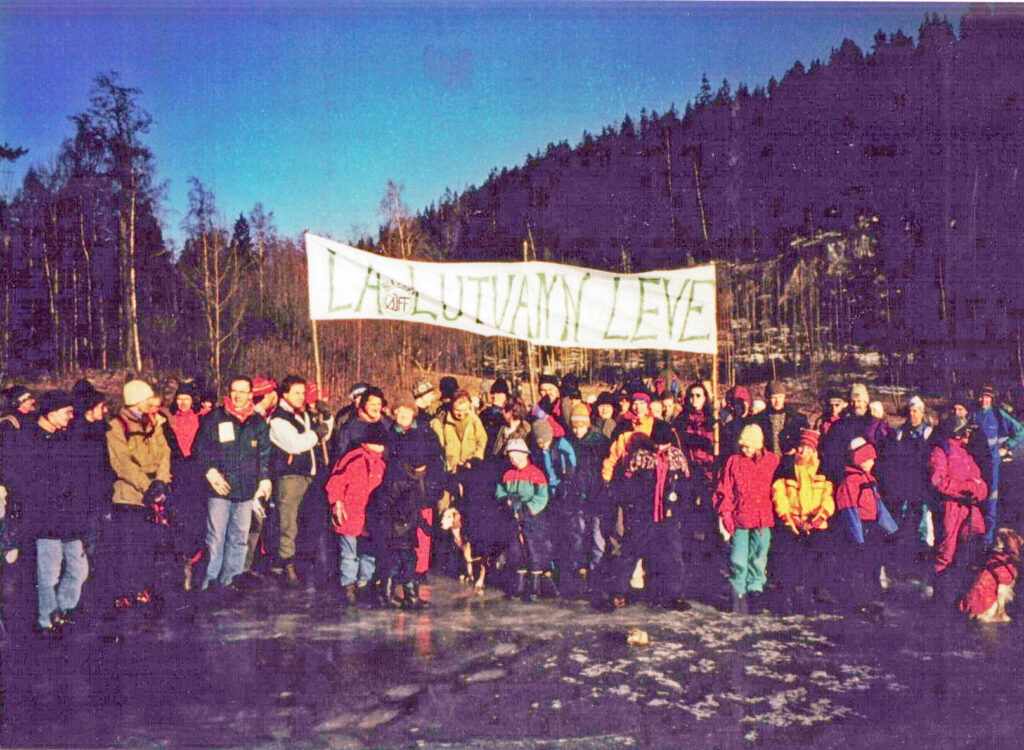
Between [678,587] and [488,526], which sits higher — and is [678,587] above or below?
below

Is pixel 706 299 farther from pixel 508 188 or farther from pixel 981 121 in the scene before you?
pixel 508 188

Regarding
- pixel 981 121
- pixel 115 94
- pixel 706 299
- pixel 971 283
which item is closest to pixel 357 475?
pixel 706 299

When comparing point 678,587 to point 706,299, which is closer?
point 678,587

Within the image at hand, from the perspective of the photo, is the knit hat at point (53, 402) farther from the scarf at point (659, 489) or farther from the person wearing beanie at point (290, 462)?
the scarf at point (659, 489)

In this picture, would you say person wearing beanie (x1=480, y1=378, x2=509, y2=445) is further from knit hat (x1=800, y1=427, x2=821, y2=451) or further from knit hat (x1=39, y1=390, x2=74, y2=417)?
knit hat (x1=39, y1=390, x2=74, y2=417)

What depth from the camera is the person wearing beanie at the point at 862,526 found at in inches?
265

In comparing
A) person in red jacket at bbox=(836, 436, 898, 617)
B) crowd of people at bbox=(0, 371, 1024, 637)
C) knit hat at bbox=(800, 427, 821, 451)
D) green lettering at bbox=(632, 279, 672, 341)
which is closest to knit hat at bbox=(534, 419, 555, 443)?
crowd of people at bbox=(0, 371, 1024, 637)

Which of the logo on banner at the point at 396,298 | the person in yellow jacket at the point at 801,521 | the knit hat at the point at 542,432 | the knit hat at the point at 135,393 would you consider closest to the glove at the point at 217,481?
the knit hat at the point at 135,393

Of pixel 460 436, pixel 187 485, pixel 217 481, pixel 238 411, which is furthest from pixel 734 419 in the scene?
pixel 187 485

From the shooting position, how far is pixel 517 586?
6.96 metres

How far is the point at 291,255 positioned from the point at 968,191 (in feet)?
52.8

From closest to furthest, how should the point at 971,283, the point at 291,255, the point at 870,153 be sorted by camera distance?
the point at 971,283 → the point at 870,153 → the point at 291,255

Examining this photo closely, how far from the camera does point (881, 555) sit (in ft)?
22.2

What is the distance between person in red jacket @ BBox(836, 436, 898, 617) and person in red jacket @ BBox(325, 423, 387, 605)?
389cm
